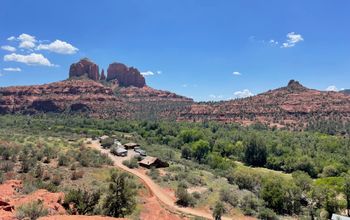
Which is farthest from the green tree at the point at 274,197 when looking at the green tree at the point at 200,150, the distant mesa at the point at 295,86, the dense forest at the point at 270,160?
the distant mesa at the point at 295,86

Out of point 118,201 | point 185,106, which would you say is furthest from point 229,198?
point 185,106

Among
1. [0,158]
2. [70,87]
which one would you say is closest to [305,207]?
[0,158]

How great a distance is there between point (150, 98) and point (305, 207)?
14042cm

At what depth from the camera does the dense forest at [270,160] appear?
38.5 m

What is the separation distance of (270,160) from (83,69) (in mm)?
144989

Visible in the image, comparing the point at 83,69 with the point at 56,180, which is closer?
the point at 56,180

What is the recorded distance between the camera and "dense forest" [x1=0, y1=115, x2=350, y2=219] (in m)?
38.5

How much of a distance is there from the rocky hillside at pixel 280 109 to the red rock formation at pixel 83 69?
7432 cm

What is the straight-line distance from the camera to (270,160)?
72.8m

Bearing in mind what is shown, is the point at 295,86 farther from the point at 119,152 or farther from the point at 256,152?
the point at 119,152

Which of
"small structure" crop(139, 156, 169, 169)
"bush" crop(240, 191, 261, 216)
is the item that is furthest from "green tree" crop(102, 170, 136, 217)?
"small structure" crop(139, 156, 169, 169)

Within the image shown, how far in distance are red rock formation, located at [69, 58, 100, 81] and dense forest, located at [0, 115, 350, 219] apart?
293 ft

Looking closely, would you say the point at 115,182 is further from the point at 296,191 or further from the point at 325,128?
the point at 325,128

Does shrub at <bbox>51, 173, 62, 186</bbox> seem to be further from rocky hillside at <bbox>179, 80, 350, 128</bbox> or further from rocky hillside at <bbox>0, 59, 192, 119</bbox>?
rocky hillside at <bbox>179, 80, 350, 128</bbox>
